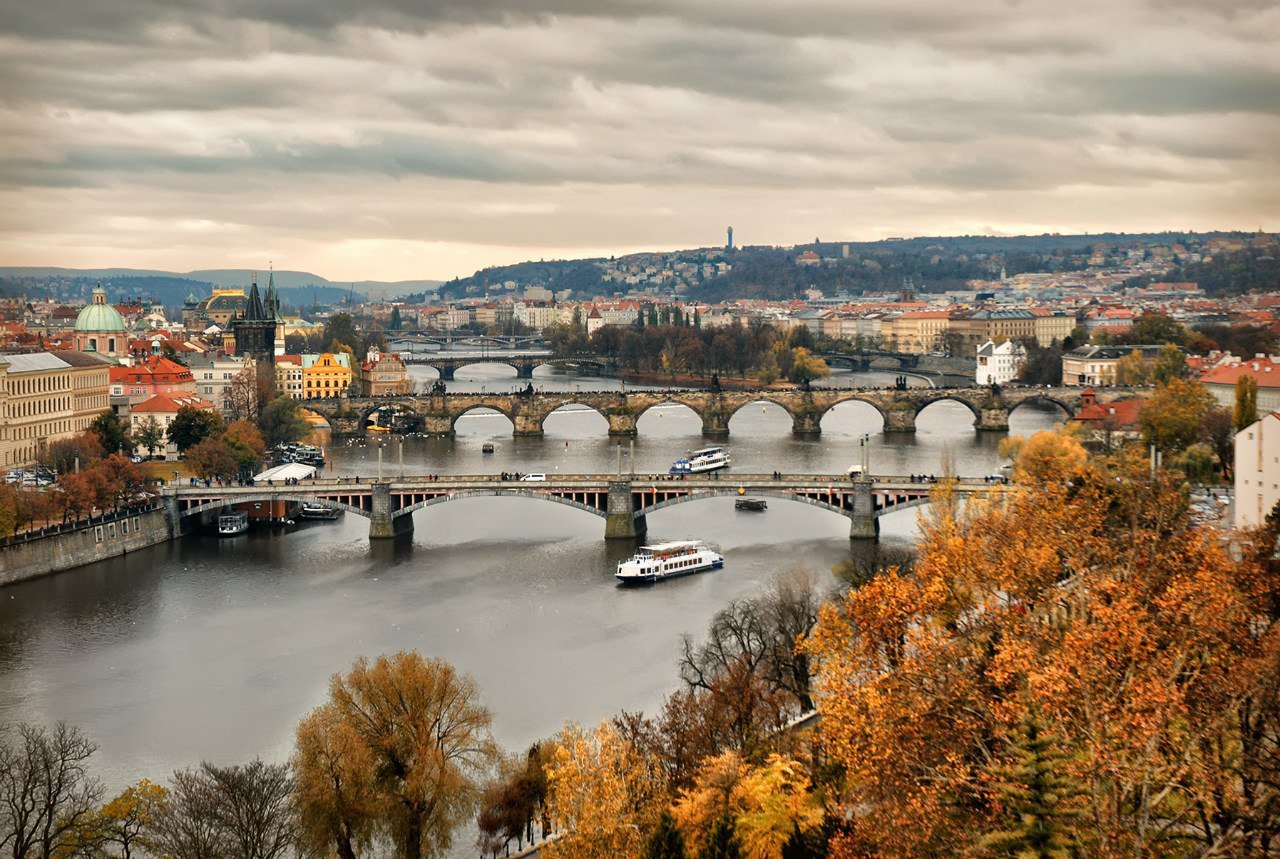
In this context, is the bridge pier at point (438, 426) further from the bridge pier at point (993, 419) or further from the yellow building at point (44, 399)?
the bridge pier at point (993, 419)

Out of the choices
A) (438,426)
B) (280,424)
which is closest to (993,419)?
(438,426)

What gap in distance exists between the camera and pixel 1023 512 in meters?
18.8

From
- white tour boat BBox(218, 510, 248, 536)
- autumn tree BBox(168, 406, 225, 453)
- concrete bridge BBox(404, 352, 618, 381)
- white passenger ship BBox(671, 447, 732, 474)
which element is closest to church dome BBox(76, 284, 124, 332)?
autumn tree BBox(168, 406, 225, 453)

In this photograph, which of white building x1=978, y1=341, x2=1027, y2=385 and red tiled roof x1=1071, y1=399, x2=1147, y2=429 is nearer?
red tiled roof x1=1071, y1=399, x2=1147, y2=429

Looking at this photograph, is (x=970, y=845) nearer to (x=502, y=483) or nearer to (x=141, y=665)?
(x=141, y=665)

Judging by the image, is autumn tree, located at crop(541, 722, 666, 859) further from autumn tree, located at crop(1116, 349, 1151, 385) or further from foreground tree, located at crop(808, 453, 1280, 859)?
autumn tree, located at crop(1116, 349, 1151, 385)

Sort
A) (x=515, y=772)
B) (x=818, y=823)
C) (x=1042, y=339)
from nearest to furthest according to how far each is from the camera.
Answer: (x=818, y=823), (x=515, y=772), (x=1042, y=339)

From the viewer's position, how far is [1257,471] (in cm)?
2386

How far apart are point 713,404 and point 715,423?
0.81m

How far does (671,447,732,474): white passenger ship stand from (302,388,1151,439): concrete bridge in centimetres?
921

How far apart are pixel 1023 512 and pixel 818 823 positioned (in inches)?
302

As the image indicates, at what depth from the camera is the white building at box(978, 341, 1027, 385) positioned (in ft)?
240

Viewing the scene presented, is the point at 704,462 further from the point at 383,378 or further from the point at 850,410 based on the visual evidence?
the point at 383,378

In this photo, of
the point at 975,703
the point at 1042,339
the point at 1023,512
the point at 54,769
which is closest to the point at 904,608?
the point at 975,703
